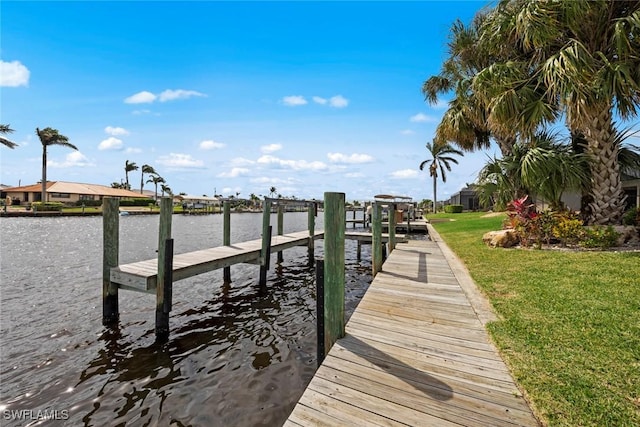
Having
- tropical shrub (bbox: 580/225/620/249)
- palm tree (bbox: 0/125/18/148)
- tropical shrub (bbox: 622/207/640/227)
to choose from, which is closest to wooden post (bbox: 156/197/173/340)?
tropical shrub (bbox: 580/225/620/249)

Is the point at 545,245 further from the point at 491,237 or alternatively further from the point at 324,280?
the point at 324,280

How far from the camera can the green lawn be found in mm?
2350

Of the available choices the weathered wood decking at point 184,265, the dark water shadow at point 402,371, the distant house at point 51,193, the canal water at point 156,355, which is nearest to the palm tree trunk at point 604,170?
the canal water at point 156,355

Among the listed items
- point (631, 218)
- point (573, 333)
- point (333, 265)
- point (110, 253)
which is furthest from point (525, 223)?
point (110, 253)

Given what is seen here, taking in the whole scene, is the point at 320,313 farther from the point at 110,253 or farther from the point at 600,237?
the point at 600,237

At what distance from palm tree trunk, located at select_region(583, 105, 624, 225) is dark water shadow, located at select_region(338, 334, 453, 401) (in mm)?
9041

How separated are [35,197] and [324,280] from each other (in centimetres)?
6955

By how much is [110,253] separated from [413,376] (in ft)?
20.9

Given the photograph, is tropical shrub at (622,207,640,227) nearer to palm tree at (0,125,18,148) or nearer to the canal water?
the canal water

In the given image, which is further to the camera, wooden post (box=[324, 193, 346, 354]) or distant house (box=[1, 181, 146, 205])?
distant house (box=[1, 181, 146, 205])

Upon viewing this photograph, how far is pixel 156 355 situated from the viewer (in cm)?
509

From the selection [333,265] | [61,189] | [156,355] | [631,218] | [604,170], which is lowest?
[156,355]

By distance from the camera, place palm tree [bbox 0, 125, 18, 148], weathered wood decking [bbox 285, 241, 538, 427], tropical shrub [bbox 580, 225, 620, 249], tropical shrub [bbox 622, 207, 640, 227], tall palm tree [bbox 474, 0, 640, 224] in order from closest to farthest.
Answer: weathered wood decking [bbox 285, 241, 538, 427] → tall palm tree [bbox 474, 0, 640, 224] → tropical shrub [bbox 580, 225, 620, 249] → tropical shrub [bbox 622, 207, 640, 227] → palm tree [bbox 0, 125, 18, 148]

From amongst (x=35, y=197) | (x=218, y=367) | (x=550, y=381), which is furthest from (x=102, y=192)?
(x=550, y=381)
